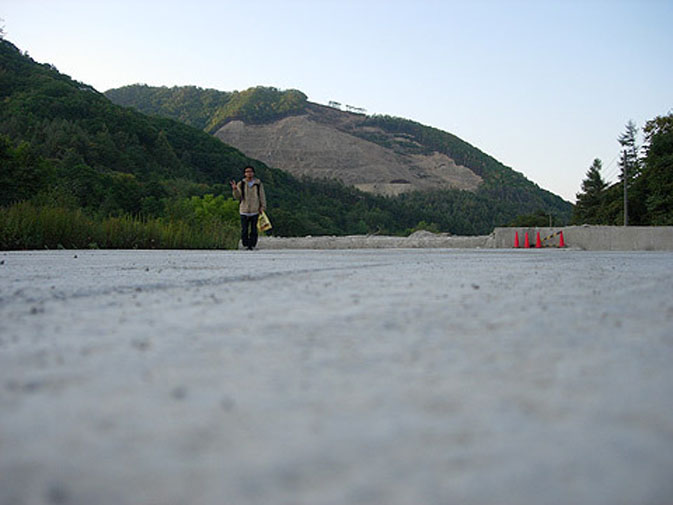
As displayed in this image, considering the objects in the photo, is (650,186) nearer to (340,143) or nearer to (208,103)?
(340,143)

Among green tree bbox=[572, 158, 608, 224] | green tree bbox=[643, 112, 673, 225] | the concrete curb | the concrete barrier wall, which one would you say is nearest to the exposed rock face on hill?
green tree bbox=[572, 158, 608, 224]

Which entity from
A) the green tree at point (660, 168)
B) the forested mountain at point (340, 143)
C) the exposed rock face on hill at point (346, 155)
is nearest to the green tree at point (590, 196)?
the green tree at point (660, 168)

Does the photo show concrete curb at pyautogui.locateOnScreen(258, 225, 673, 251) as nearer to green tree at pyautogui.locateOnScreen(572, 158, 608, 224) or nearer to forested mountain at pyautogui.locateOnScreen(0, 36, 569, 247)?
forested mountain at pyautogui.locateOnScreen(0, 36, 569, 247)

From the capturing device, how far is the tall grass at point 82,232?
9164 mm

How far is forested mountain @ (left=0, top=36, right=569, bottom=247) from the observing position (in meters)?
37.7

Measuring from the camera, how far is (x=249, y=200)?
10984 millimetres

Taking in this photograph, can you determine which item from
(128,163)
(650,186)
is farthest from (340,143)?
(650,186)

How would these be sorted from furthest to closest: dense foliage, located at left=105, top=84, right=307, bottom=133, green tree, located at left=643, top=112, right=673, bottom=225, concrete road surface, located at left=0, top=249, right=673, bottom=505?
dense foliage, located at left=105, top=84, right=307, bottom=133 → green tree, located at left=643, top=112, right=673, bottom=225 → concrete road surface, located at left=0, top=249, right=673, bottom=505

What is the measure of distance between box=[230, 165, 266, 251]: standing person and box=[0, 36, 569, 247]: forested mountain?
748 inches

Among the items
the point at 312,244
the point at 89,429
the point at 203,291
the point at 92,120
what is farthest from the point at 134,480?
the point at 92,120

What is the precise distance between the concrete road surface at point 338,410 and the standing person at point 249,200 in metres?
9.81

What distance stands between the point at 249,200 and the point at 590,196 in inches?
3107

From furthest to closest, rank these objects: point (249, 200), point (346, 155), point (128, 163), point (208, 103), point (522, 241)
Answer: point (208, 103) < point (346, 155) < point (128, 163) < point (522, 241) < point (249, 200)

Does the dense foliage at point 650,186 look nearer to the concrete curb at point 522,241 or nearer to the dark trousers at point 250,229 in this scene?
the concrete curb at point 522,241
